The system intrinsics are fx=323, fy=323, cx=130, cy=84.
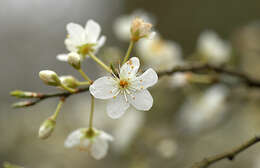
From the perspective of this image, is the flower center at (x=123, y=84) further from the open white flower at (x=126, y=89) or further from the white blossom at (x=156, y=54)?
the white blossom at (x=156, y=54)

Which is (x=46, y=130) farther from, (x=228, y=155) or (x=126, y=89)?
(x=228, y=155)

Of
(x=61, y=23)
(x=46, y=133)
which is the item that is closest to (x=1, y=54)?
(x=61, y=23)

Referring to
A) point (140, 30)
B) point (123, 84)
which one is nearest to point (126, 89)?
point (123, 84)

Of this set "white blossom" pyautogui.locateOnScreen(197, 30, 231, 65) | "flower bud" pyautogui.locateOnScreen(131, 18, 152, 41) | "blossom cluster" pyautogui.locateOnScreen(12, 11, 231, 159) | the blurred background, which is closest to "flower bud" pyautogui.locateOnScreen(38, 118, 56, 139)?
"blossom cluster" pyautogui.locateOnScreen(12, 11, 231, 159)

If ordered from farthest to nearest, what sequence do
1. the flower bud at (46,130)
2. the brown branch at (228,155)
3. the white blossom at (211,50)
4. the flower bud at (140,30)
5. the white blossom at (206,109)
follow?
the white blossom at (211,50), the white blossom at (206,109), the flower bud at (140,30), the flower bud at (46,130), the brown branch at (228,155)

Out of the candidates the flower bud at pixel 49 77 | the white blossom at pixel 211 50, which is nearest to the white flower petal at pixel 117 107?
the flower bud at pixel 49 77

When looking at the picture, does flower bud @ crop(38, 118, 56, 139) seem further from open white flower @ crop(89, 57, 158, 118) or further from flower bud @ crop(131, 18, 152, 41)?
flower bud @ crop(131, 18, 152, 41)
